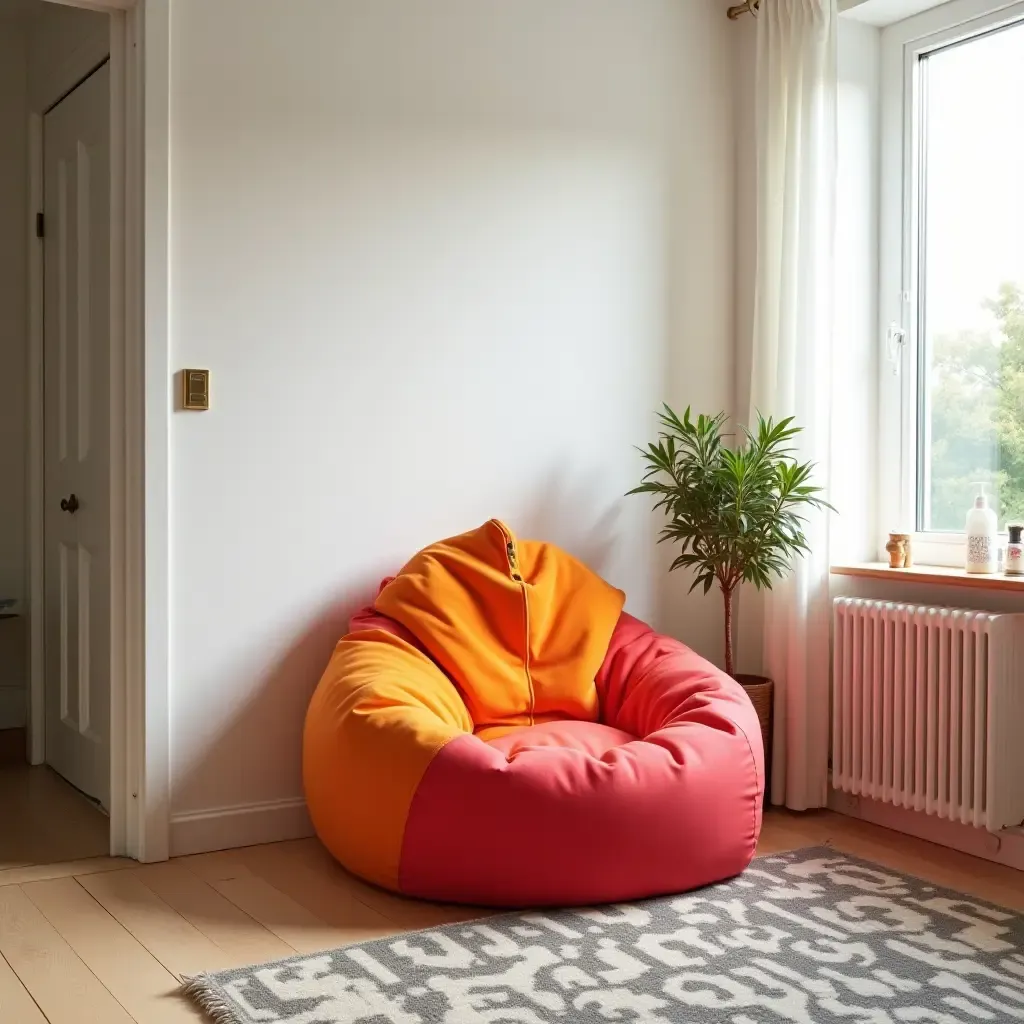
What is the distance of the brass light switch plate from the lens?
3.14 metres

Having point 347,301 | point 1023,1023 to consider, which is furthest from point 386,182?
point 1023,1023

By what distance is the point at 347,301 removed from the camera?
3.38 m

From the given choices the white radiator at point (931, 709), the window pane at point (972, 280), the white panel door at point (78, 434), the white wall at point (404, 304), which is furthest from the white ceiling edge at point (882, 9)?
the white panel door at point (78, 434)

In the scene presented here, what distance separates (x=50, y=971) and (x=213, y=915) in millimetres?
399

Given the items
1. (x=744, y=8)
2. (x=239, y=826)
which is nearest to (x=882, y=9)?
(x=744, y=8)

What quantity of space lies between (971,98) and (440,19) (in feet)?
5.24

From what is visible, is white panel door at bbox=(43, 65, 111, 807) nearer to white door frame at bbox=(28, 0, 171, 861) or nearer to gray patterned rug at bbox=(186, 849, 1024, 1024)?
white door frame at bbox=(28, 0, 171, 861)

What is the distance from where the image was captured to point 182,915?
2691 mm

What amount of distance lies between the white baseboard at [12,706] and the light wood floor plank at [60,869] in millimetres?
1721

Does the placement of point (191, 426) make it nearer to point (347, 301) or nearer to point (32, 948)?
point (347, 301)

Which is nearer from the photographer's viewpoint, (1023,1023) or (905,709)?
(1023,1023)

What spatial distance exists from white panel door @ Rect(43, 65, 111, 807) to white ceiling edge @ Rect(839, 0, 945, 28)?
2227 mm

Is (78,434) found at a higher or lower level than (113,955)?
higher

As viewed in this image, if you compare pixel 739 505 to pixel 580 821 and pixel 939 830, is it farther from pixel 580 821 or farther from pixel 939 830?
pixel 580 821
